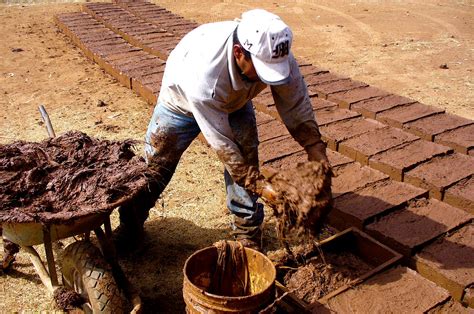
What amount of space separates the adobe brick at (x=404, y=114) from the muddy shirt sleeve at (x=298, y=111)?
217cm

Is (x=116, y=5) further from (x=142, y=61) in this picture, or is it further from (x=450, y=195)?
(x=450, y=195)

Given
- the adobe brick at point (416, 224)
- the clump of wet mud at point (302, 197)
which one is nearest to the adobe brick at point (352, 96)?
the adobe brick at point (416, 224)

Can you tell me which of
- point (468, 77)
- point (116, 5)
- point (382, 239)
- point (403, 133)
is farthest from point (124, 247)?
point (116, 5)

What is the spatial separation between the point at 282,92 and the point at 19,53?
771cm

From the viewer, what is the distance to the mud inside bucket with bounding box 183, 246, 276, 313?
8.46 feet

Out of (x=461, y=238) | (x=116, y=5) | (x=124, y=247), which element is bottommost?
(x=124, y=247)

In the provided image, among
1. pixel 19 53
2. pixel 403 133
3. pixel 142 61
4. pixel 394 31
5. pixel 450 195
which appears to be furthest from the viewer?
pixel 394 31

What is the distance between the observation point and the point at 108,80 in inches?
313

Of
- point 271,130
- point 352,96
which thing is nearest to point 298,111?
point 271,130

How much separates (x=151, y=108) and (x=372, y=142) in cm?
321

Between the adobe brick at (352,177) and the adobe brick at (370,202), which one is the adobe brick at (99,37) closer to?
the adobe brick at (352,177)

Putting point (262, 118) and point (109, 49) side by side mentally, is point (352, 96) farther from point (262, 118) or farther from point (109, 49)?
point (109, 49)

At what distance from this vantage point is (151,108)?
6.79 metres

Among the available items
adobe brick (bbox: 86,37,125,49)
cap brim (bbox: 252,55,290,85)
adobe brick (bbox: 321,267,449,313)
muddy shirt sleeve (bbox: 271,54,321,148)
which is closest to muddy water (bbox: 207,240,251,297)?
adobe brick (bbox: 321,267,449,313)
